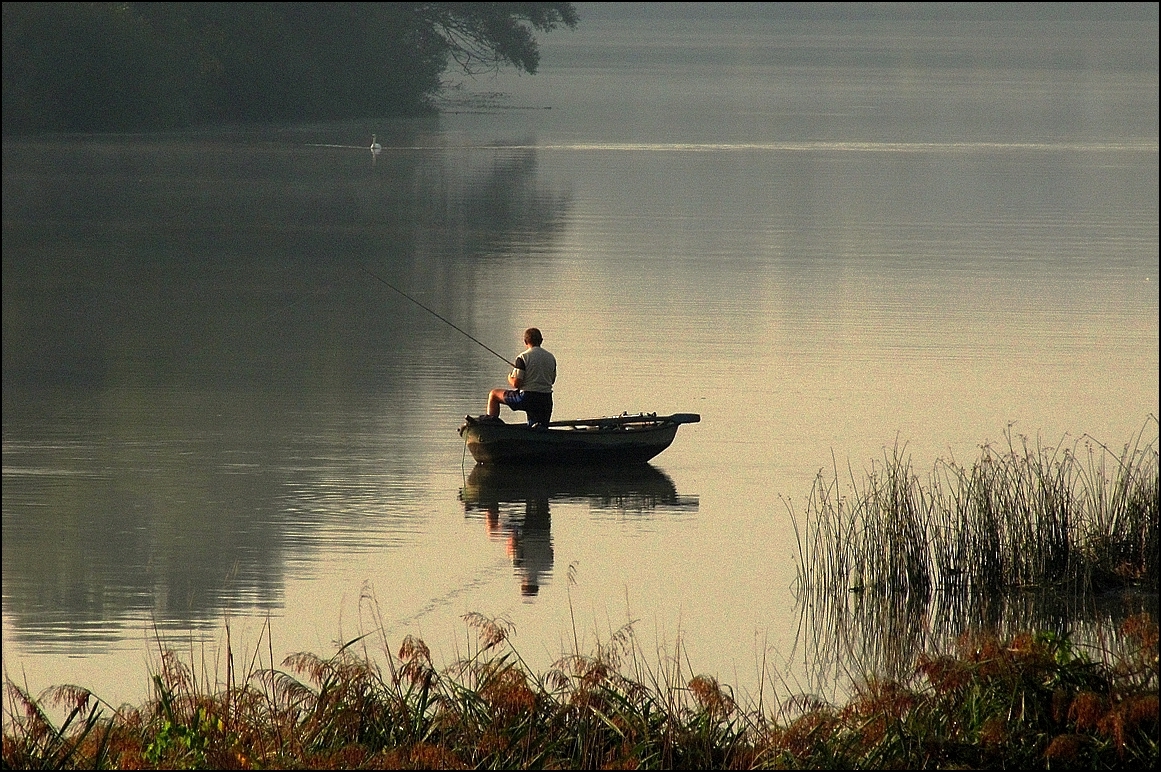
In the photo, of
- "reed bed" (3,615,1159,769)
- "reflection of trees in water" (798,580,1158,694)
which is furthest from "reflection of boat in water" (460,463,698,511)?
"reed bed" (3,615,1159,769)

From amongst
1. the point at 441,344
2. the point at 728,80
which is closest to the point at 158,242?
the point at 441,344

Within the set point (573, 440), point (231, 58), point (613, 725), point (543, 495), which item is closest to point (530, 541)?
point (543, 495)

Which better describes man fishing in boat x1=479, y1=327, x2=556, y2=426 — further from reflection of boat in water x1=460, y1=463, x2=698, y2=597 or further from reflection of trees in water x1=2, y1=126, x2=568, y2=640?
reflection of trees in water x1=2, y1=126, x2=568, y2=640

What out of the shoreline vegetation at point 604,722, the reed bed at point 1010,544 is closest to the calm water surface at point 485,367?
the reed bed at point 1010,544

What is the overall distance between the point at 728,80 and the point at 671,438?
103677 mm

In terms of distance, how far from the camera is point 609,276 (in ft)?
117

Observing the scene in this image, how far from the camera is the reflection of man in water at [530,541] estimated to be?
1498 cm

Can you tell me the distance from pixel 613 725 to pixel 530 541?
7041 mm

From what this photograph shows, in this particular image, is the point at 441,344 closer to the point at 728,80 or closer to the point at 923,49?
the point at 728,80

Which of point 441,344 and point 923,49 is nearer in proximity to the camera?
point 441,344

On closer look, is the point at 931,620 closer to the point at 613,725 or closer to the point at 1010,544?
the point at 1010,544

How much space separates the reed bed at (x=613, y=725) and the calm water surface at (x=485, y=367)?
173 cm

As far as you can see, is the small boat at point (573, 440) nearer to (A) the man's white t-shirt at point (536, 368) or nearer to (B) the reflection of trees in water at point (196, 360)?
(A) the man's white t-shirt at point (536, 368)

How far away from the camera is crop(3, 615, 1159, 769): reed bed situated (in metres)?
8.91
